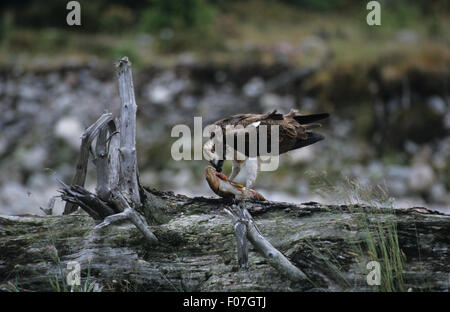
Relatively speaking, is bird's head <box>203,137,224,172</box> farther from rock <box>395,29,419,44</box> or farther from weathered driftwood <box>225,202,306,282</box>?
rock <box>395,29,419,44</box>

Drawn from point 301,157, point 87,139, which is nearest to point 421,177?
point 301,157

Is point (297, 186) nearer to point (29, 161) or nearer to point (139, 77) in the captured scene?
point (139, 77)

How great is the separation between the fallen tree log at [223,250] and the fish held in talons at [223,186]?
0.63 feet

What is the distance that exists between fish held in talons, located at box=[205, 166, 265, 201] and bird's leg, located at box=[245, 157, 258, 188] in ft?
0.21

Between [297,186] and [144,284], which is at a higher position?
[297,186]

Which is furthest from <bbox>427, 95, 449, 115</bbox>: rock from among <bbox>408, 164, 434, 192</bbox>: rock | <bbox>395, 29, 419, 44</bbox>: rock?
<bbox>395, 29, 419, 44</bbox>: rock

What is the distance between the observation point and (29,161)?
10.5 meters

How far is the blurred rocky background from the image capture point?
10.2 metres

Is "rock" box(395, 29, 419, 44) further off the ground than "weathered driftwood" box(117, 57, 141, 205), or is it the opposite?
"rock" box(395, 29, 419, 44)

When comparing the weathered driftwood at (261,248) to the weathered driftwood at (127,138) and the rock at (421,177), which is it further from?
the rock at (421,177)

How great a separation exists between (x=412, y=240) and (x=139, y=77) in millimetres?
8971

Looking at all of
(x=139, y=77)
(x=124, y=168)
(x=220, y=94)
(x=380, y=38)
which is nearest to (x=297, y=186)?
(x=220, y=94)

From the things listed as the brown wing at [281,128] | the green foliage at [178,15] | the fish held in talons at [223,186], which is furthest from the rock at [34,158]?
the fish held in talons at [223,186]
